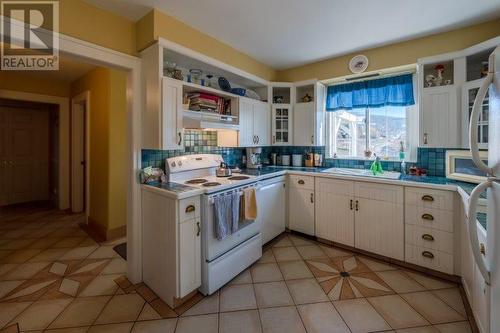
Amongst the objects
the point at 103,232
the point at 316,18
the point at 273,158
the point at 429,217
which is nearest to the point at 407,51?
the point at 316,18

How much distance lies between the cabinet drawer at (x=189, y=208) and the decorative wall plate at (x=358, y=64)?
2634 millimetres

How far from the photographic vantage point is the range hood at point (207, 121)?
227 cm

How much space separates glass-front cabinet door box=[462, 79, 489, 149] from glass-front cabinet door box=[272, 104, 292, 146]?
6.46 feet

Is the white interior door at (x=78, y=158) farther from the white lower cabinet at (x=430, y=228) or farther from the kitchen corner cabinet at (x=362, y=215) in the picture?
the white lower cabinet at (x=430, y=228)

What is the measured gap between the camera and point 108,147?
3006mm

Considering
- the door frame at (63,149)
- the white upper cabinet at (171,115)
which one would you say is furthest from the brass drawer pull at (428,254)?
the door frame at (63,149)

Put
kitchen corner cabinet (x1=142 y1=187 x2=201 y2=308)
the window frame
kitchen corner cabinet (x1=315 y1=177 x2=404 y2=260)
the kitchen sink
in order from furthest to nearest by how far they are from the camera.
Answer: the window frame < the kitchen sink < kitchen corner cabinet (x1=315 y1=177 x2=404 y2=260) < kitchen corner cabinet (x1=142 y1=187 x2=201 y2=308)

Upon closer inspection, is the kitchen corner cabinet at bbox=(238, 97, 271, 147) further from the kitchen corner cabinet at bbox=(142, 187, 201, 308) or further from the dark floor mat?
the dark floor mat

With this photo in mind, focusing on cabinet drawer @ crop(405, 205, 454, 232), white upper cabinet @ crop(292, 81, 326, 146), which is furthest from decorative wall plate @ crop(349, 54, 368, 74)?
cabinet drawer @ crop(405, 205, 454, 232)

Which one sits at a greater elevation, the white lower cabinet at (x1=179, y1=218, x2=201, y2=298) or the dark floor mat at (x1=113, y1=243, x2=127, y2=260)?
the white lower cabinet at (x1=179, y1=218, x2=201, y2=298)

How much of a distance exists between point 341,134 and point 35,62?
414cm

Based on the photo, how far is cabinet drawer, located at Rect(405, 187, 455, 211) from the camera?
208cm

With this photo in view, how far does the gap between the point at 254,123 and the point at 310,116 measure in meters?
0.88

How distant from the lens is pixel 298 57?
3.17m
